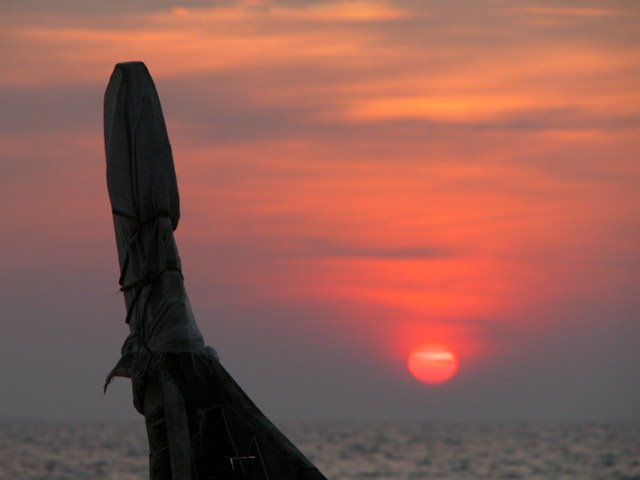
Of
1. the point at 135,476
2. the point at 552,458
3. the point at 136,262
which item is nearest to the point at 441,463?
the point at 552,458

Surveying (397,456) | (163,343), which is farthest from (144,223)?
(397,456)

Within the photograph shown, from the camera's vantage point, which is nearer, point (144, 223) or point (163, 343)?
point (163, 343)

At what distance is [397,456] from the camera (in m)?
91.7

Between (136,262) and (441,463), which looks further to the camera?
(441,463)

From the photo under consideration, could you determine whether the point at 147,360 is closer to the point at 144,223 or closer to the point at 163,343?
the point at 163,343

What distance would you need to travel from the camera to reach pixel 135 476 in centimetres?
6919

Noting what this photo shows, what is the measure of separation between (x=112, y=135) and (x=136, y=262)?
0.78m

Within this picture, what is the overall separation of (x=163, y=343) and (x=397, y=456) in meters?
83.9

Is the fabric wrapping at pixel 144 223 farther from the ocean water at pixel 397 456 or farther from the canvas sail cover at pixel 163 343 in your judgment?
the ocean water at pixel 397 456

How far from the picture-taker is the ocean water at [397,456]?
75375mm

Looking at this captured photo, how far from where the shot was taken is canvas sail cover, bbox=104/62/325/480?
28.2 ft

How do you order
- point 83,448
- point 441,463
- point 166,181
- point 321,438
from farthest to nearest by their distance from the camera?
point 321,438 < point 83,448 < point 441,463 < point 166,181

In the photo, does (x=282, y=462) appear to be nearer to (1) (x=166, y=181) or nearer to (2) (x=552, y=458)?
(1) (x=166, y=181)

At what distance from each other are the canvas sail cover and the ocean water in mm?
60544
